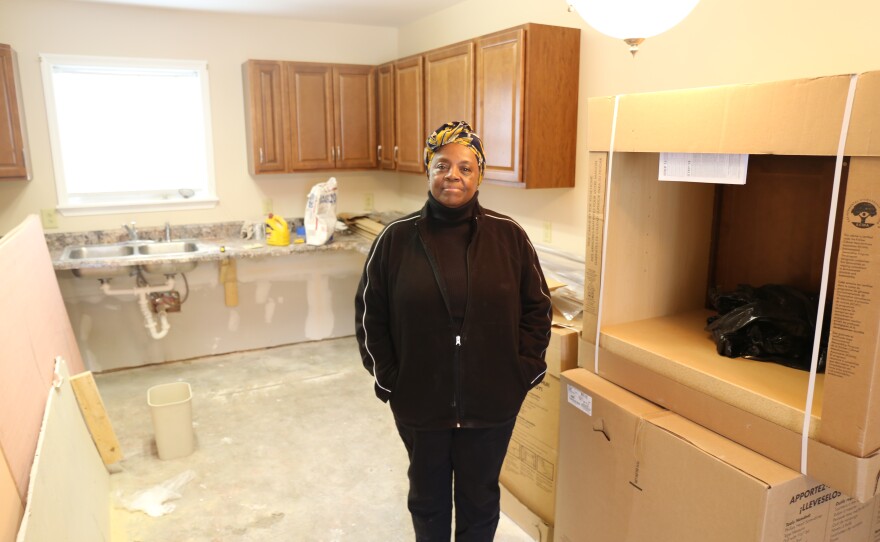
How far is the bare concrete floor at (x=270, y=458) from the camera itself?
2.41 metres

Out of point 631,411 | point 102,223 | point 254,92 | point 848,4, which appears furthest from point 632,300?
point 102,223

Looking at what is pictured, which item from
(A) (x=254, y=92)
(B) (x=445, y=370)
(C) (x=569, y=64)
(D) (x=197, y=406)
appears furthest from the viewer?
(A) (x=254, y=92)

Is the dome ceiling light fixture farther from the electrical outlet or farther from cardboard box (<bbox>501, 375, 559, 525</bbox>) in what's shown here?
the electrical outlet

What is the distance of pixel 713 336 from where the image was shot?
168 centimetres

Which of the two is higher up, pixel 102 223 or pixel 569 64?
pixel 569 64

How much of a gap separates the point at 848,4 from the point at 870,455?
4.49ft

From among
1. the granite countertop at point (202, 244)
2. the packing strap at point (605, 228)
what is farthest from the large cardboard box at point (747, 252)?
the granite countertop at point (202, 244)

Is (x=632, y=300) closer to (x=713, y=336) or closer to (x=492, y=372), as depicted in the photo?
(x=713, y=336)

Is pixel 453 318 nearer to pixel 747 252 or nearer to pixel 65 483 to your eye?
pixel 747 252

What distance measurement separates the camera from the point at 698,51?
227 cm

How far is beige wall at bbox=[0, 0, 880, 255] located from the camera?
195 centimetres

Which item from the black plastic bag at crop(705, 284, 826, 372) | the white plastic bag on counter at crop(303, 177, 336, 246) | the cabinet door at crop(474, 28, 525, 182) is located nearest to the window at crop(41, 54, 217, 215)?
the white plastic bag on counter at crop(303, 177, 336, 246)

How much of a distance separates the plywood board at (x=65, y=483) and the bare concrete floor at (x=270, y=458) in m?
0.21

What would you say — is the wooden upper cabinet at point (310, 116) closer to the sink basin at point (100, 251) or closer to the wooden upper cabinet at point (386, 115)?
the wooden upper cabinet at point (386, 115)
